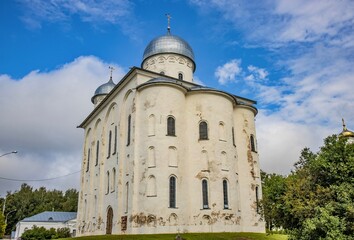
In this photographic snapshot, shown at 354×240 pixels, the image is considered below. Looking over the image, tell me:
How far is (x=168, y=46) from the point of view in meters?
35.8

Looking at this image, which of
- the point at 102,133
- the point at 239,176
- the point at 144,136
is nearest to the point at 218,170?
the point at 239,176

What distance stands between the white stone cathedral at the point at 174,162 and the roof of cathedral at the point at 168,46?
6349 mm

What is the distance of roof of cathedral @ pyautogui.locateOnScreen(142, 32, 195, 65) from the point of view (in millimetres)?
35656

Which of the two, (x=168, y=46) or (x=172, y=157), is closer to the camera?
(x=172, y=157)

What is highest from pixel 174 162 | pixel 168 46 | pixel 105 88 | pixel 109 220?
pixel 168 46

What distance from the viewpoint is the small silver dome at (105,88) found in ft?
147

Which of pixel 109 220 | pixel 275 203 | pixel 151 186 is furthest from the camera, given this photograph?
pixel 109 220

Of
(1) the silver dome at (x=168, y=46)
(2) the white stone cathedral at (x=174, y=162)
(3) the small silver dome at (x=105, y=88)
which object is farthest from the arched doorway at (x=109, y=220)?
(3) the small silver dome at (x=105, y=88)

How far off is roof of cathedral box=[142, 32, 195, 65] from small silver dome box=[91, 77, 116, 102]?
32.9 ft

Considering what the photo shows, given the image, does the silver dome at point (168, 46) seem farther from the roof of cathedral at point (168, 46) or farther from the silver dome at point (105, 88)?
the silver dome at point (105, 88)

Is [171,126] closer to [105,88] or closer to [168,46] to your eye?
[168,46]

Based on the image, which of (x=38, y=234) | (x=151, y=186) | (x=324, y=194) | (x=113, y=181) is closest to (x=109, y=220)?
(x=113, y=181)

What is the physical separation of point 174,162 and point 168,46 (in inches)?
604

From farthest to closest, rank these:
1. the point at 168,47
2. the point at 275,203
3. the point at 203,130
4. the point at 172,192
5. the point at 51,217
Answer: the point at 51,217 < the point at 168,47 < the point at 203,130 < the point at 172,192 < the point at 275,203
